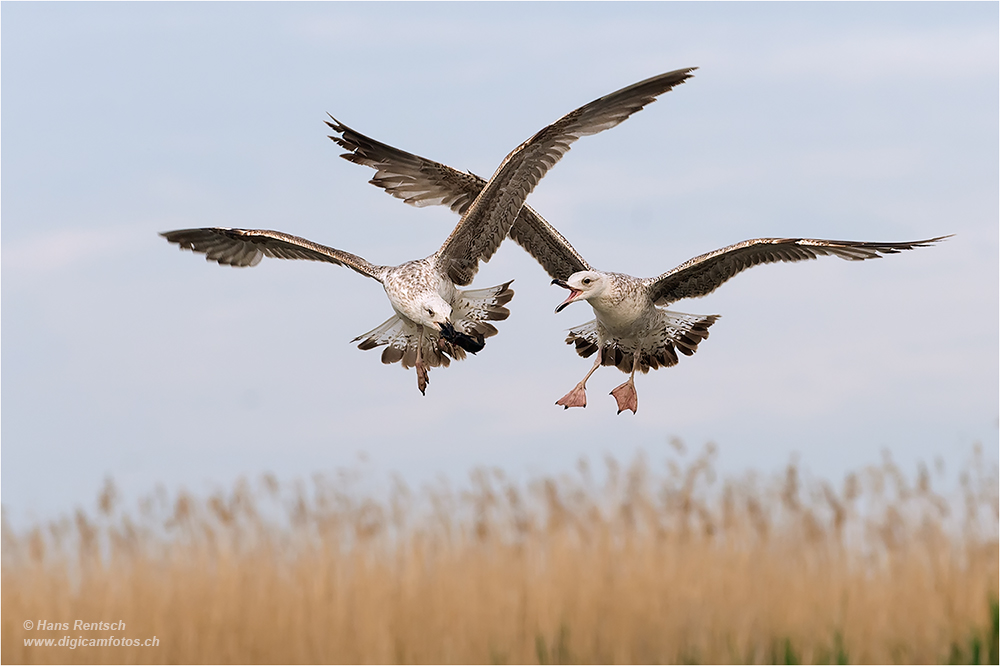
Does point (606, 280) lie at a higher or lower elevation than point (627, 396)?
higher

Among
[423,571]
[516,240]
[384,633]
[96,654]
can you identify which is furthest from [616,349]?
[96,654]

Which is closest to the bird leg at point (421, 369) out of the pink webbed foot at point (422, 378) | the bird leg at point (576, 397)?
the pink webbed foot at point (422, 378)

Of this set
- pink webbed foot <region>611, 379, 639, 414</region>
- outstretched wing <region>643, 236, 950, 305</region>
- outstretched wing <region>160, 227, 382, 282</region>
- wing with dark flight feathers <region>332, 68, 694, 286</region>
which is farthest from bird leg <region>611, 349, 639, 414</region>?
outstretched wing <region>160, 227, 382, 282</region>

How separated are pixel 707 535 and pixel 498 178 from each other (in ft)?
10.3

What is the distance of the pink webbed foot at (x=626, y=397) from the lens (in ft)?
32.2

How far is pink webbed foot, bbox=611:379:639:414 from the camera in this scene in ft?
32.2

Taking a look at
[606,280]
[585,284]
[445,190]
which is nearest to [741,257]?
[606,280]

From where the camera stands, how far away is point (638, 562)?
304 inches

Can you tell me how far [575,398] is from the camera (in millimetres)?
9742

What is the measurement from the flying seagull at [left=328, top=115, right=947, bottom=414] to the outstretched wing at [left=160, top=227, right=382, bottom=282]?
2.98ft

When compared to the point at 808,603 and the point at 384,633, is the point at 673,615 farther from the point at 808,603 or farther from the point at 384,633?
the point at 384,633

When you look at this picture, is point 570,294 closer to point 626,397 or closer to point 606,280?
point 606,280

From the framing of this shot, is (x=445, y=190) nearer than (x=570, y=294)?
No

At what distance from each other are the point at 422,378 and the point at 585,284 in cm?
160
